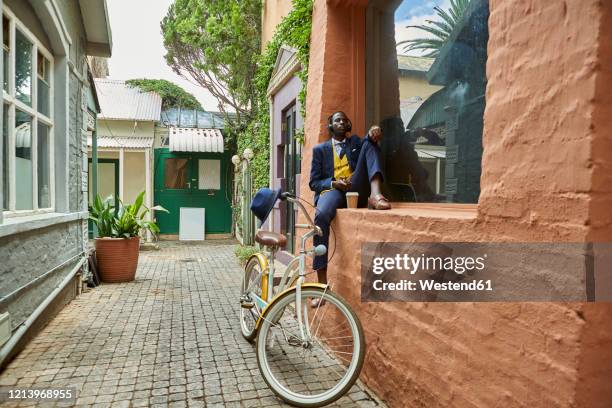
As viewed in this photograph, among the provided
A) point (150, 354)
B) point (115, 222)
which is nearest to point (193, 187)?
point (115, 222)

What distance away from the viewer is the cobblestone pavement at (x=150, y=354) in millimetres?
2812

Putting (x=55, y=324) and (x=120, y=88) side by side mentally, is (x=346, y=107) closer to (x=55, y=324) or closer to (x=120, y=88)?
(x=55, y=324)

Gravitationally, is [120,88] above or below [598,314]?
above

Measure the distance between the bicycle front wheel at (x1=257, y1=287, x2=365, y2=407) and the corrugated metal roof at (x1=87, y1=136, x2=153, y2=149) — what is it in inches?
410

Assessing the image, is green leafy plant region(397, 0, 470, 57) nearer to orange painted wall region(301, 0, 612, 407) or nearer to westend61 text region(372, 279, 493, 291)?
orange painted wall region(301, 0, 612, 407)

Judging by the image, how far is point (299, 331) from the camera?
9.28 feet

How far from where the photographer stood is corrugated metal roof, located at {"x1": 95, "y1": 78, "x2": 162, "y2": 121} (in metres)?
12.6

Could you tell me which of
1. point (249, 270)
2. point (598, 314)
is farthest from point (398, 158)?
point (598, 314)

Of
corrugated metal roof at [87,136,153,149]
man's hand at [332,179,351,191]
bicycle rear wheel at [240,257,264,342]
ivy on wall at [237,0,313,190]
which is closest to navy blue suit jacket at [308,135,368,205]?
man's hand at [332,179,351,191]

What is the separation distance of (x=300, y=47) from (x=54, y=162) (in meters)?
3.17

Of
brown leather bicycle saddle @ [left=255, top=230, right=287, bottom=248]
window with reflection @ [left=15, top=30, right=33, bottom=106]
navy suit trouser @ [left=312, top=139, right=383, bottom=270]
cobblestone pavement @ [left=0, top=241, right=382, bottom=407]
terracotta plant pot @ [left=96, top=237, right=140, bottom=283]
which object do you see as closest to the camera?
cobblestone pavement @ [left=0, top=241, right=382, bottom=407]

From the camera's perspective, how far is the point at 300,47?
484 cm

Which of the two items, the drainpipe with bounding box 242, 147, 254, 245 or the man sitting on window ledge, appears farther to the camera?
the drainpipe with bounding box 242, 147, 254, 245

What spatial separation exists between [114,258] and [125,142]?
7.10m
